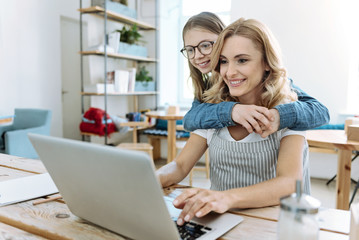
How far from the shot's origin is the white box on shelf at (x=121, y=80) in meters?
4.24

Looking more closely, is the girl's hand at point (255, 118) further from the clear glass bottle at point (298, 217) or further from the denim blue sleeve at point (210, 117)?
the clear glass bottle at point (298, 217)

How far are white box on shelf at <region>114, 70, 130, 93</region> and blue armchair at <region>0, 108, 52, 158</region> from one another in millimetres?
1060

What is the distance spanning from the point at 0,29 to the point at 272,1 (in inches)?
126

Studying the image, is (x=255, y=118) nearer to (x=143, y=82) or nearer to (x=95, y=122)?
(x=95, y=122)

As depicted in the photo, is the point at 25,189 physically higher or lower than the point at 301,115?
lower

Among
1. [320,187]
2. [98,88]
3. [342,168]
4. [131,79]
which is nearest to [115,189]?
[342,168]

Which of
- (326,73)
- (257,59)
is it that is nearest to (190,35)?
(257,59)

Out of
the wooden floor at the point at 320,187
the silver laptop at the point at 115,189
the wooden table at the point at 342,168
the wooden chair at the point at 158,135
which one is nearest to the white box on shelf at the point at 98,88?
the wooden chair at the point at 158,135

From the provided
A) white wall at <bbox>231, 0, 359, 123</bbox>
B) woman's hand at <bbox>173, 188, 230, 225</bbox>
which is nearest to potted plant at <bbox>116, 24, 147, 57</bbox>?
white wall at <bbox>231, 0, 359, 123</bbox>

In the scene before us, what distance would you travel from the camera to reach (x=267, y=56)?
1.14 m

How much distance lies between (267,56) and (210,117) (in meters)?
0.29

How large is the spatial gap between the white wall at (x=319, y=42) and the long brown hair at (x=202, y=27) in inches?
108

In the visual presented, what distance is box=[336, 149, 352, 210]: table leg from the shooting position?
217cm

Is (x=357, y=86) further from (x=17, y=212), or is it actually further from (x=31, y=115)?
(x=17, y=212)
